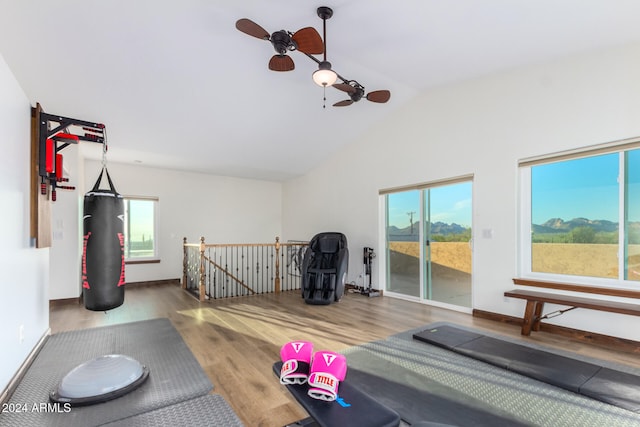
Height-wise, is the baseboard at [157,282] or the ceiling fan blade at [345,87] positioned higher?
the ceiling fan blade at [345,87]

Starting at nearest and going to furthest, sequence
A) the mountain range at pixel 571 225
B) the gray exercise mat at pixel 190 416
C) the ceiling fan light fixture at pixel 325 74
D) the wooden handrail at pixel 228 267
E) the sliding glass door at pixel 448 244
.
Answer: the gray exercise mat at pixel 190 416 → the ceiling fan light fixture at pixel 325 74 → the mountain range at pixel 571 225 → the sliding glass door at pixel 448 244 → the wooden handrail at pixel 228 267

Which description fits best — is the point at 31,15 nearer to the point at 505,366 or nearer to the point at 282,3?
the point at 282,3

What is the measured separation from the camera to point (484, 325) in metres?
4.04

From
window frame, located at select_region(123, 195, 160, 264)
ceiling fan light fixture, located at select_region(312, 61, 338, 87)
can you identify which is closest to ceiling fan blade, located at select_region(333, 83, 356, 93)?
ceiling fan light fixture, located at select_region(312, 61, 338, 87)

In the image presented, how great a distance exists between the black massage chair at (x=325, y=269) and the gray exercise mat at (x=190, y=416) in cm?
305

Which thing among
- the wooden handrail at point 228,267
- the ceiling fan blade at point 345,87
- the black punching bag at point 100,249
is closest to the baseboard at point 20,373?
the black punching bag at point 100,249

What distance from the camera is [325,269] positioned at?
549 cm

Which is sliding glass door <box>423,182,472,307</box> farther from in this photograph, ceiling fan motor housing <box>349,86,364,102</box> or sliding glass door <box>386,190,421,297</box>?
ceiling fan motor housing <box>349,86,364,102</box>

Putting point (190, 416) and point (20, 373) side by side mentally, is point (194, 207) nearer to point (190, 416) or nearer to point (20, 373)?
point (20, 373)

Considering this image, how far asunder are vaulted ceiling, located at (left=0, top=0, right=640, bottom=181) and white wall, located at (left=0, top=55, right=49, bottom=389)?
0.98 metres

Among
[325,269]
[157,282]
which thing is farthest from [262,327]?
[157,282]

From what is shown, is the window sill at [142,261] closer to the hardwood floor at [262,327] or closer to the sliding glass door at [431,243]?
the hardwood floor at [262,327]

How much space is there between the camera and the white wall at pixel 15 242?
231 cm

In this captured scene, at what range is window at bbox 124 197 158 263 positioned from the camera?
22.7ft
